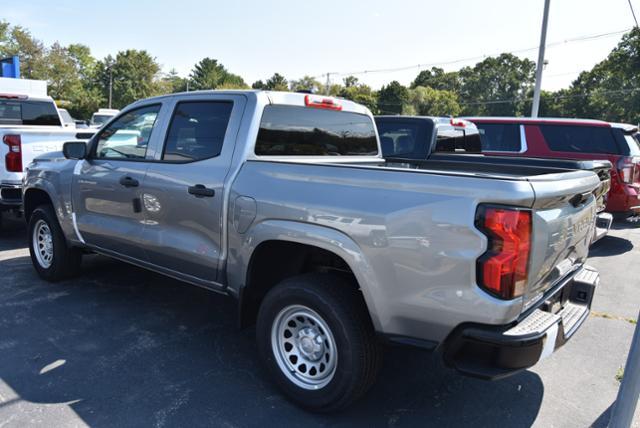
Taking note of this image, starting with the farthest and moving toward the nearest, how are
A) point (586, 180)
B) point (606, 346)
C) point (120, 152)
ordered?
point (120, 152) < point (606, 346) < point (586, 180)

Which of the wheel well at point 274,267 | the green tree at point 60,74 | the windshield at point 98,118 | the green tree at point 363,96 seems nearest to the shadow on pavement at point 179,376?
the wheel well at point 274,267

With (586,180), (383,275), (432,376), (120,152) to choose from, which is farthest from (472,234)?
(120,152)

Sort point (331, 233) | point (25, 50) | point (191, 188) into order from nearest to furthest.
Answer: point (331, 233), point (191, 188), point (25, 50)

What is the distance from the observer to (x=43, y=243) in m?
5.23

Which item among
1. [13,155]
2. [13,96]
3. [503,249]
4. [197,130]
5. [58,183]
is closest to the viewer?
[503,249]

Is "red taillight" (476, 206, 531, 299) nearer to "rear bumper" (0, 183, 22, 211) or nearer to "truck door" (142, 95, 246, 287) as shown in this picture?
"truck door" (142, 95, 246, 287)

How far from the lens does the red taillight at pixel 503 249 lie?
85.4 inches

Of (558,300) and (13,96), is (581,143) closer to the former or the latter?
(558,300)

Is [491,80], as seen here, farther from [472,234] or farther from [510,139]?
[472,234]

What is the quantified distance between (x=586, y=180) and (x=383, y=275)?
1351 mm

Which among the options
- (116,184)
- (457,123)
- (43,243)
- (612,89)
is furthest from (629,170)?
(612,89)

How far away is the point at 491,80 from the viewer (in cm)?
8494

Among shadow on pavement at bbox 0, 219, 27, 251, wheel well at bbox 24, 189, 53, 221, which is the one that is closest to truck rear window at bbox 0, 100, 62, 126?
shadow on pavement at bbox 0, 219, 27, 251

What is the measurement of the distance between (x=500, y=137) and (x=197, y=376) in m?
7.71
